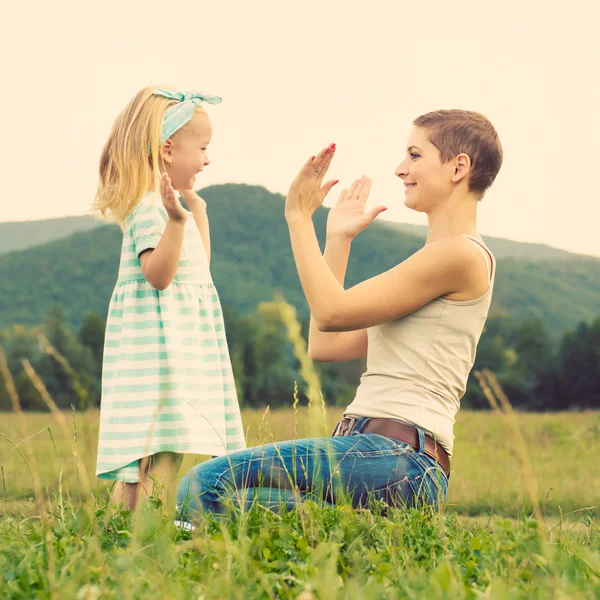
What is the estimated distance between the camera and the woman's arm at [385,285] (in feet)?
10.3

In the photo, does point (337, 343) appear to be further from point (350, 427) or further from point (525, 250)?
point (525, 250)

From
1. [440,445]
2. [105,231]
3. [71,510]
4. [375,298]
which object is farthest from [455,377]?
[105,231]

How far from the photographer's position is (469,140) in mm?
3430

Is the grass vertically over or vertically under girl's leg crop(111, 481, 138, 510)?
under

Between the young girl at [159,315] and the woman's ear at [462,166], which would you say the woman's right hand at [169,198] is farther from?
the woman's ear at [462,166]

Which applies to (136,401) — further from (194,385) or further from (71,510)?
(71,510)

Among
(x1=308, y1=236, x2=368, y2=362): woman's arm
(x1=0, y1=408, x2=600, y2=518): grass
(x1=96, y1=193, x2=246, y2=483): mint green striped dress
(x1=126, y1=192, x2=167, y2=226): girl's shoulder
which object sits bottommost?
(x1=0, y1=408, x2=600, y2=518): grass

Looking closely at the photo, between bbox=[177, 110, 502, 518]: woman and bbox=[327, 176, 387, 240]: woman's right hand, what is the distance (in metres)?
0.15

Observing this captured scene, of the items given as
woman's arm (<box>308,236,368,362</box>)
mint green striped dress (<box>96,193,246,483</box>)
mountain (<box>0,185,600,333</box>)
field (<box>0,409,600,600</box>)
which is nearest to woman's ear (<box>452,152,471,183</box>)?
woman's arm (<box>308,236,368,362</box>)

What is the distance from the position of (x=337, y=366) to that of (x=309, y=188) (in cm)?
4356

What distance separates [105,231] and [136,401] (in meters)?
80.6

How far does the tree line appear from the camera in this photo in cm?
3456

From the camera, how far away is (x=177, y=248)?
12.5 feet

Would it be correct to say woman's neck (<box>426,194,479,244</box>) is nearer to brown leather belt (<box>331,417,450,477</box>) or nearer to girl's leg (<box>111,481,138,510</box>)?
brown leather belt (<box>331,417,450,477</box>)
